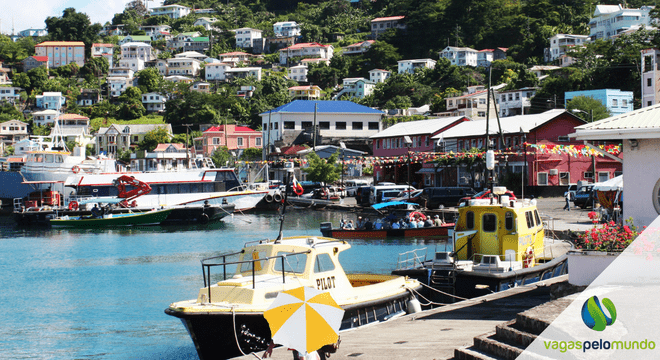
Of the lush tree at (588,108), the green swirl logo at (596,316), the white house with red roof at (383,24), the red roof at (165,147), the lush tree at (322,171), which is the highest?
the white house with red roof at (383,24)

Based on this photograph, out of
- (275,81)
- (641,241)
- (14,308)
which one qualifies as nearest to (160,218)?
(14,308)

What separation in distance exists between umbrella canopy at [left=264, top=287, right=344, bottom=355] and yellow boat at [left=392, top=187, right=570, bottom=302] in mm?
10109

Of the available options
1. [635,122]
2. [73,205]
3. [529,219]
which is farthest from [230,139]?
[635,122]

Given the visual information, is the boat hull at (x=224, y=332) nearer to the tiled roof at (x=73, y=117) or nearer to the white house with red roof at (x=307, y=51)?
the tiled roof at (x=73, y=117)

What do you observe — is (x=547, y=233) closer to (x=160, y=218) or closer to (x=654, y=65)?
(x=160, y=218)

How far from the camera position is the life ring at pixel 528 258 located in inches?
798

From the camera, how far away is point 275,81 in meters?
148

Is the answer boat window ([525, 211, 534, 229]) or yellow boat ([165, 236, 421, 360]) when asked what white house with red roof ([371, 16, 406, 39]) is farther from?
yellow boat ([165, 236, 421, 360])

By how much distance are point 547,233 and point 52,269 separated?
899 inches

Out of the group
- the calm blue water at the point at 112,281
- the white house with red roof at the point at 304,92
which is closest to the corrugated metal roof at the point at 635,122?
the calm blue water at the point at 112,281

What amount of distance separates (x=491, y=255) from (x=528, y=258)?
138cm

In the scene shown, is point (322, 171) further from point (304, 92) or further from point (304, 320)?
point (304, 92)

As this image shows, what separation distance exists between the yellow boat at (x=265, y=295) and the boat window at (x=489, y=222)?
3.32 metres

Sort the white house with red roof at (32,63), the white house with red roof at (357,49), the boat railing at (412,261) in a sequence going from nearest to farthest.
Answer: the boat railing at (412,261) < the white house with red roof at (357,49) < the white house with red roof at (32,63)
